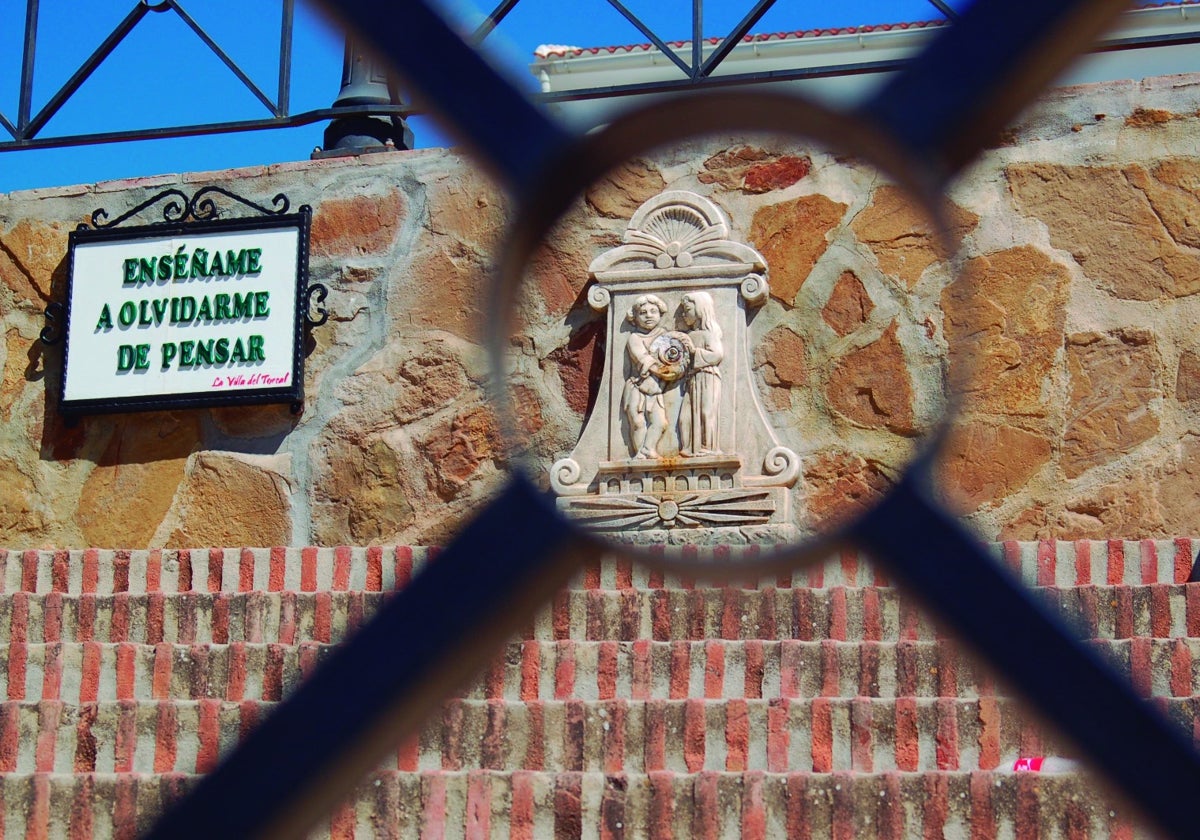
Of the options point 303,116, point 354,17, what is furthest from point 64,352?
point 354,17

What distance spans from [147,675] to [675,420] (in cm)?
246

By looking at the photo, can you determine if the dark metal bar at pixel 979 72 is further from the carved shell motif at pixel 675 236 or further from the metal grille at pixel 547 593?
the carved shell motif at pixel 675 236

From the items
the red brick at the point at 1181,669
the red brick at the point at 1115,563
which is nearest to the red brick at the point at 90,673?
the red brick at the point at 1181,669

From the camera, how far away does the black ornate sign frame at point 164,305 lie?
6512mm

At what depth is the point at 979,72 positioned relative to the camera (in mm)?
774

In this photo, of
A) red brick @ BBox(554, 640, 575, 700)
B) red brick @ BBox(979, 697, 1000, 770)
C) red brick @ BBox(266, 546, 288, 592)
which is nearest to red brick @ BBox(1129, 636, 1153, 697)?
red brick @ BBox(979, 697, 1000, 770)

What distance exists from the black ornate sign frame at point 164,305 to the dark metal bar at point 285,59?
1.33 ft

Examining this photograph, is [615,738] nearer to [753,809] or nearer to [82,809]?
[753,809]

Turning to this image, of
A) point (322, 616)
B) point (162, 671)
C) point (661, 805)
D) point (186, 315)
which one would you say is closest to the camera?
point (661, 805)

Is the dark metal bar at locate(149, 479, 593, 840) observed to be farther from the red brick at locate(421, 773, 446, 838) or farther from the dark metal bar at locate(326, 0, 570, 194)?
the red brick at locate(421, 773, 446, 838)

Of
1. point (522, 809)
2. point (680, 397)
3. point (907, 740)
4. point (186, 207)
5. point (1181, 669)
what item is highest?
point (186, 207)

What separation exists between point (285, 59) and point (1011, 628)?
6035 millimetres

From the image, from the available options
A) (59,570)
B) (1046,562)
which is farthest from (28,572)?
(1046,562)

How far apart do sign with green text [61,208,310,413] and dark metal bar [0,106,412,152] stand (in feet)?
1.20
